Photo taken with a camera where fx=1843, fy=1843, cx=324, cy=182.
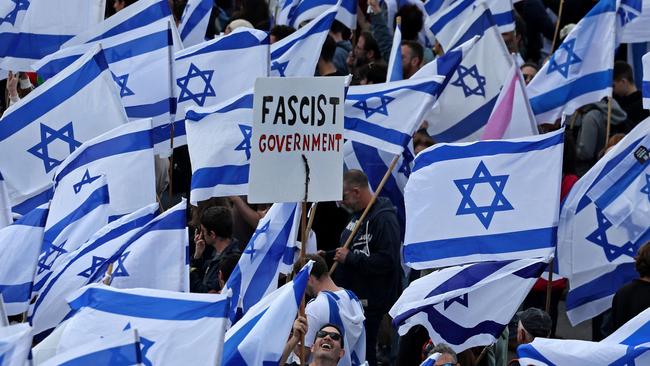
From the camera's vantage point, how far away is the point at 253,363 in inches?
395

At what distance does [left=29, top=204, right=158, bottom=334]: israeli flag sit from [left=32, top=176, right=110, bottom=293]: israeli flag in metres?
0.48

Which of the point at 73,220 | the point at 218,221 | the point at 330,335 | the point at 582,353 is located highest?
the point at 582,353

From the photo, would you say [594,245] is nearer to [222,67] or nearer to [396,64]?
[396,64]

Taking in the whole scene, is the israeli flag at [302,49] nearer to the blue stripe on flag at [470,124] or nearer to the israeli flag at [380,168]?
the israeli flag at [380,168]

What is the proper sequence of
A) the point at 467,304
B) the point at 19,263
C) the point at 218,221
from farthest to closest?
the point at 218,221, the point at 467,304, the point at 19,263

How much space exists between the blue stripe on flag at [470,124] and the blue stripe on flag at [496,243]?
306cm

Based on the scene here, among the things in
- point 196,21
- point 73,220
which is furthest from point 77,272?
point 196,21

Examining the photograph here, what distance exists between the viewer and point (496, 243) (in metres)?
11.9

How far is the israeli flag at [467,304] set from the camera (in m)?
11.6

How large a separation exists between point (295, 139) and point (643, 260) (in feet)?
8.04

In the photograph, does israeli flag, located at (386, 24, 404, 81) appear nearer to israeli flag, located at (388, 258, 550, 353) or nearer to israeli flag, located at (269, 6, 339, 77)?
israeli flag, located at (269, 6, 339, 77)

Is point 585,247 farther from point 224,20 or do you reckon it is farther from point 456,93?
point 224,20

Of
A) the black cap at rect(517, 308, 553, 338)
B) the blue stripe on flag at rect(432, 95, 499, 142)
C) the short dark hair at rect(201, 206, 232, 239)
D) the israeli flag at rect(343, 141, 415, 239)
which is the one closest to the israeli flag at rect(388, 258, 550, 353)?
the black cap at rect(517, 308, 553, 338)

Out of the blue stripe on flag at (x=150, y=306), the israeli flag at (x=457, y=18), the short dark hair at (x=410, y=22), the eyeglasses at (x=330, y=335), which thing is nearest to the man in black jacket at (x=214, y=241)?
the eyeglasses at (x=330, y=335)
